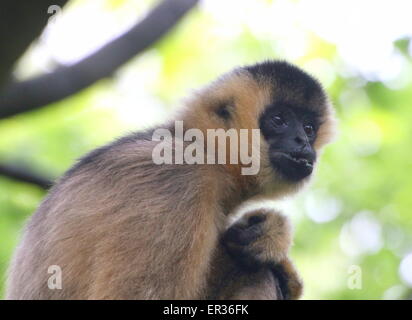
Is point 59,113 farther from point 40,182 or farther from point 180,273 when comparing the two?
point 180,273

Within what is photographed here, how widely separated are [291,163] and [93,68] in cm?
202

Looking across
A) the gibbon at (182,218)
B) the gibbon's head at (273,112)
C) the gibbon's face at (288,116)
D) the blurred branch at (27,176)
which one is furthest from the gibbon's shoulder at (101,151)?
the blurred branch at (27,176)

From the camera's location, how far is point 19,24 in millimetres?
3271

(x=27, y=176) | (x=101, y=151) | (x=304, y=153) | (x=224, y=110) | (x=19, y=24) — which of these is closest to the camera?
(x=19, y=24)

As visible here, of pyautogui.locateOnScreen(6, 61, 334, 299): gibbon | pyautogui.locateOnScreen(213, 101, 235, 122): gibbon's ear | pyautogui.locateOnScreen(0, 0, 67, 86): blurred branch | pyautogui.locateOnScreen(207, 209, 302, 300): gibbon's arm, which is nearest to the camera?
pyautogui.locateOnScreen(0, 0, 67, 86): blurred branch

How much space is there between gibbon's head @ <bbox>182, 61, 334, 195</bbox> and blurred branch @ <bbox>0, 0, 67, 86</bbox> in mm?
1515

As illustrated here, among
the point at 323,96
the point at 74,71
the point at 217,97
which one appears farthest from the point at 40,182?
the point at 323,96

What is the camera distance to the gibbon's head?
4.86 meters

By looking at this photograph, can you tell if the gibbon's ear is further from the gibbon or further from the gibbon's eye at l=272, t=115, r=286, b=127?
the gibbon's eye at l=272, t=115, r=286, b=127

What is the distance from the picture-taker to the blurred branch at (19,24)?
120 inches

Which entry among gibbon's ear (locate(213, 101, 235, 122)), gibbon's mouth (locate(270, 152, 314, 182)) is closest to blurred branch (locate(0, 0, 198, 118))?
gibbon's ear (locate(213, 101, 235, 122))

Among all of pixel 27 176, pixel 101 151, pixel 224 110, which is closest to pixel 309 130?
pixel 224 110

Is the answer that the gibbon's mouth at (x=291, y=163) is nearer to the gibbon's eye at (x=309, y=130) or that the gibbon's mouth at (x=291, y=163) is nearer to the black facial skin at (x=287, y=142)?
the black facial skin at (x=287, y=142)

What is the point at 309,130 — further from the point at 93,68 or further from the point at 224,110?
the point at 93,68
